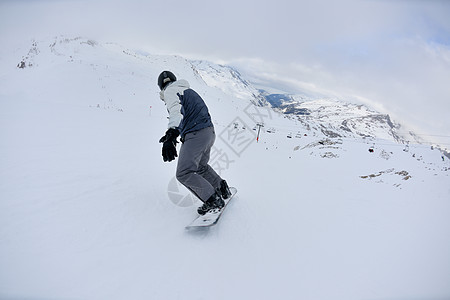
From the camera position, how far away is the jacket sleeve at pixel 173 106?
3129 mm

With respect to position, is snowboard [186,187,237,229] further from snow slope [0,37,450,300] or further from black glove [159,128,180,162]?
black glove [159,128,180,162]

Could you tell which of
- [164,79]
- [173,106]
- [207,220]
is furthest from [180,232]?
[164,79]

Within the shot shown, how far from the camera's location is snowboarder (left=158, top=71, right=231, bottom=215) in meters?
3.14

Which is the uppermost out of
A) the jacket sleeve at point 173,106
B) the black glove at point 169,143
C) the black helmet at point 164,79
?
the black helmet at point 164,79

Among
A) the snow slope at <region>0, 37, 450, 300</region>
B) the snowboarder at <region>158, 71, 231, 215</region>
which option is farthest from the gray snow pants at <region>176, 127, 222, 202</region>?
the snow slope at <region>0, 37, 450, 300</region>

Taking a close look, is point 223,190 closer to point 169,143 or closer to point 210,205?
point 210,205

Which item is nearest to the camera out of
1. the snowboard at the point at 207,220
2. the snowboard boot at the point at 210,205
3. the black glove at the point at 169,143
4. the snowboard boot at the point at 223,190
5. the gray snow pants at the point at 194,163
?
the snowboard at the point at 207,220

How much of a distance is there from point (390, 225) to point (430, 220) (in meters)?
0.73

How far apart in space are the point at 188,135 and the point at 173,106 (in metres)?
0.52

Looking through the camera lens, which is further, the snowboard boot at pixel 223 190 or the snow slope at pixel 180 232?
the snowboard boot at pixel 223 190

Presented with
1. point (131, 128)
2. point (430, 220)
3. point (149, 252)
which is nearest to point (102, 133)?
point (131, 128)

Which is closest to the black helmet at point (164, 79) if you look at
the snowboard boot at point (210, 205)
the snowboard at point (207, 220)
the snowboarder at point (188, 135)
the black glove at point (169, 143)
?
the snowboarder at point (188, 135)

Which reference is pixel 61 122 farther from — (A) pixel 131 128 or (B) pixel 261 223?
(B) pixel 261 223

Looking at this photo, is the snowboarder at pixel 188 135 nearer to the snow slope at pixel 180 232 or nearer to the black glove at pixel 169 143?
the black glove at pixel 169 143
